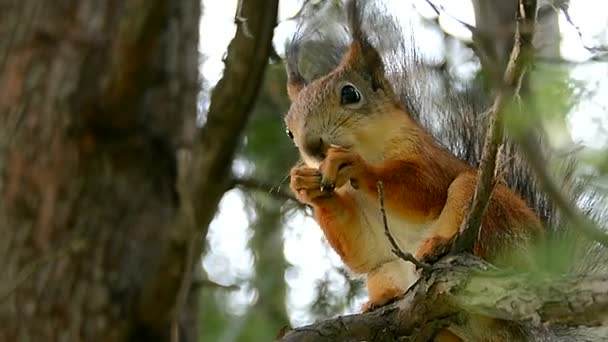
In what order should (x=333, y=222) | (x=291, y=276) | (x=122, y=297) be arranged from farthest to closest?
1. (x=291, y=276)
2. (x=333, y=222)
3. (x=122, y=297)

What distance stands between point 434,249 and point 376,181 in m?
0.34

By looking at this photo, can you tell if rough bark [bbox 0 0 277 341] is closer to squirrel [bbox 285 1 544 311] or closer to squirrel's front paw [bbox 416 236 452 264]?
squirrel's front paw [bbox 416 236 452 264]

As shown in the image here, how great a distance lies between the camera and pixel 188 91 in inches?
51.4

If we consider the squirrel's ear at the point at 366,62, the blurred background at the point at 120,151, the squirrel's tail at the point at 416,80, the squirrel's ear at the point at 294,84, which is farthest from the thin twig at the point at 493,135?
the squirrel's ear at the point at 294,84

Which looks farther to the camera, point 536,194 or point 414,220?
point 536,194

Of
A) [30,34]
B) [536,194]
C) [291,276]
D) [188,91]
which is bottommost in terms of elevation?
[291,276]

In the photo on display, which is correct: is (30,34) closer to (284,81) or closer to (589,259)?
(589,259)

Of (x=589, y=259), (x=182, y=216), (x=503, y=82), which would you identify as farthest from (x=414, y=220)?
(x=182, y=216)

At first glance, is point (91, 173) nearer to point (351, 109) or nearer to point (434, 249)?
point (434, 249)

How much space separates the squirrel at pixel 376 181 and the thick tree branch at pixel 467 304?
0.72 feet

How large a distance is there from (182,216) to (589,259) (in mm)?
1229

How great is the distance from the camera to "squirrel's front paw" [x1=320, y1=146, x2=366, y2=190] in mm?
2061

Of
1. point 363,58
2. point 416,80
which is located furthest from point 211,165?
point 416,80

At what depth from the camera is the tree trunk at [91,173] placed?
4.01 ft
